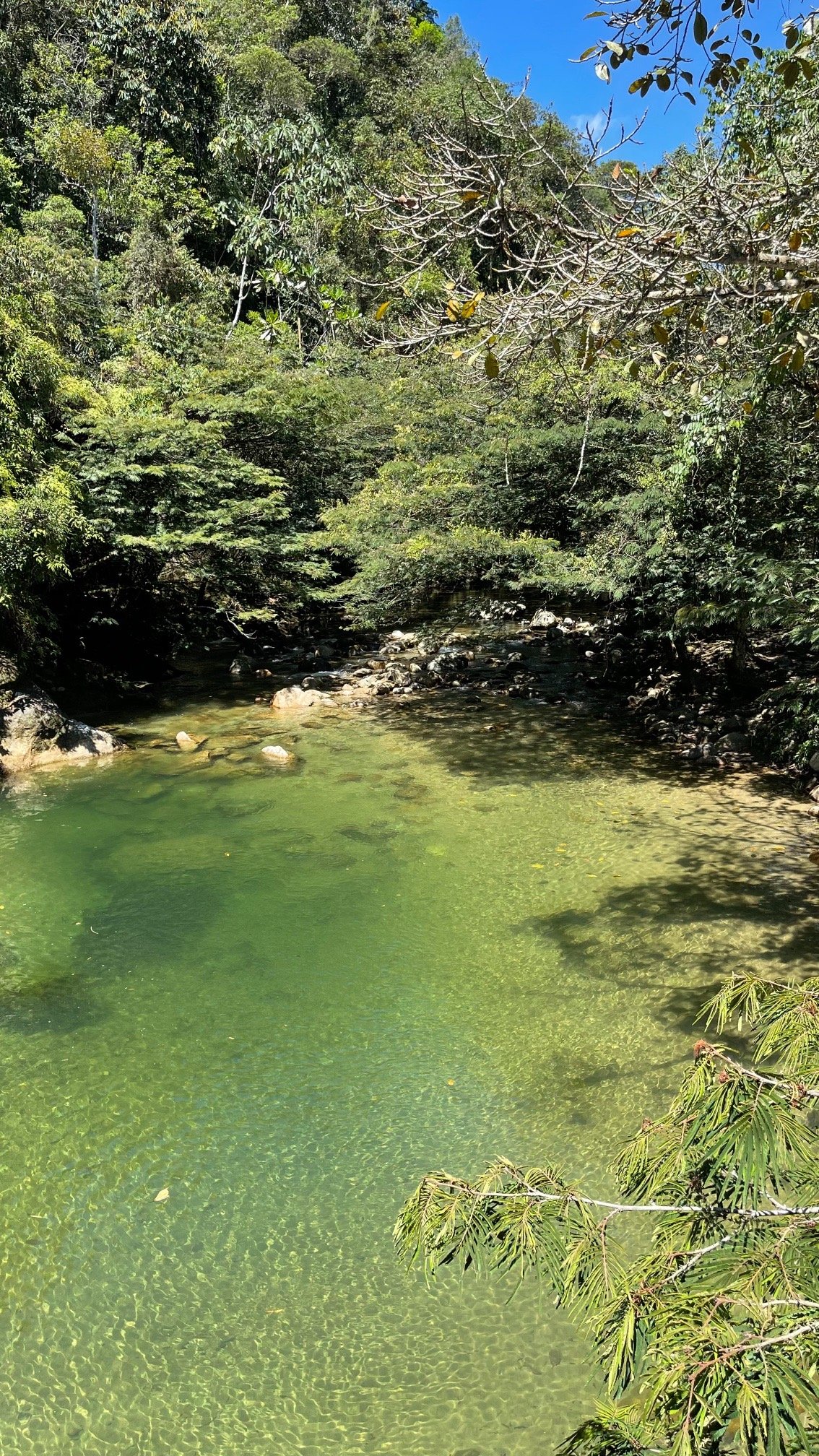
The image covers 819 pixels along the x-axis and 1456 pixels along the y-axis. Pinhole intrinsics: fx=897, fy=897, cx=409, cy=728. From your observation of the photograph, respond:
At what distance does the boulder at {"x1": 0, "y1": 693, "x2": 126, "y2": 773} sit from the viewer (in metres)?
9.80

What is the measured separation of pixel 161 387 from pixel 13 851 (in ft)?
26.6

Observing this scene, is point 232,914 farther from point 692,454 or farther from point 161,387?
point 161,387

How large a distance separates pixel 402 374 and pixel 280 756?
10.4 meters

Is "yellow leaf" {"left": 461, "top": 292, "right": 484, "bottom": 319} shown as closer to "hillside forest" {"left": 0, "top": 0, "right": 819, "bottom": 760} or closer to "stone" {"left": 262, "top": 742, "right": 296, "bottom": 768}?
"hillside forest" {"left": 0, "top": 0, "right": 819, "bottom": 760}

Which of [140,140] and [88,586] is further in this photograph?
[140,140]

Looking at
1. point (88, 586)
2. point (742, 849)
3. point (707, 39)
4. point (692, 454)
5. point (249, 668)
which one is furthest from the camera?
point (249, 668)

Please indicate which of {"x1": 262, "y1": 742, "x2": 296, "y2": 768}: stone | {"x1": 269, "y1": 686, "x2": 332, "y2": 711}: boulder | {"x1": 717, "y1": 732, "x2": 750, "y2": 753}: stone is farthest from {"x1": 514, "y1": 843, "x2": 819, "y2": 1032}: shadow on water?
{"x1": 269, "y1": 686, "x2": 332, "y2": 711}: boulder

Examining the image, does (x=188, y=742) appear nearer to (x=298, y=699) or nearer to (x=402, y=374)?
(x=298, y=699)

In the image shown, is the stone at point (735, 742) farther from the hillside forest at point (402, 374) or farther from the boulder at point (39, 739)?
the boulder at point (39, 739)

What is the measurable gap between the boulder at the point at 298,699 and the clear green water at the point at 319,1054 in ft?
10.4

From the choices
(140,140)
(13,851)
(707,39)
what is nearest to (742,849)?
(707,39)

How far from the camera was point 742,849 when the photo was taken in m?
6.98

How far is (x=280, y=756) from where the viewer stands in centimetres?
992

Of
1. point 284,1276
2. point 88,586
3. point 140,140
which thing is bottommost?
point 284,1276
